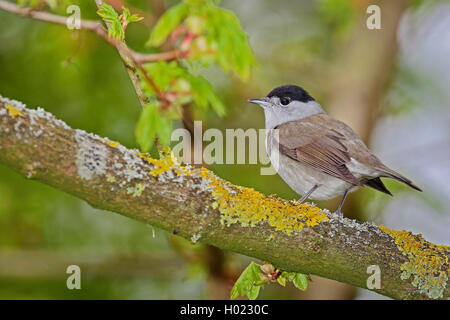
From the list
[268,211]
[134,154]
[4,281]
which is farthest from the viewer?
[4,281]

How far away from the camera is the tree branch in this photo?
2.61 meters

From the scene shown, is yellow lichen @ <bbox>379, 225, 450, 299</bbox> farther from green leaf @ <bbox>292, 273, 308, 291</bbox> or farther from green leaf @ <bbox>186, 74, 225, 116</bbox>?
green leaf @ <bbox>186, 74, 225, 116</bbox>

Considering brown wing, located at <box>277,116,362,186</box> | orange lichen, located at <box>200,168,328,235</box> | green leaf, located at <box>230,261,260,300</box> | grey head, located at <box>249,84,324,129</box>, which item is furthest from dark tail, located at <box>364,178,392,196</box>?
green leaf, located at <box>230,261,260,300</box>

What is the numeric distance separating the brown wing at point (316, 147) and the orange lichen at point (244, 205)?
1.05m

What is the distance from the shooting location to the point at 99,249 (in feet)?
21.5

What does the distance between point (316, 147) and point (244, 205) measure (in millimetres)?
1862

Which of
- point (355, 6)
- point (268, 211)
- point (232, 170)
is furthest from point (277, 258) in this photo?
point (355, 6)

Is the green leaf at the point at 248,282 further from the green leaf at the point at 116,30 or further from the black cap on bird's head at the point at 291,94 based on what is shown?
the black cap on bird's head at the point at 291,94

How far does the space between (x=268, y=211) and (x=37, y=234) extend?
13.8 ft

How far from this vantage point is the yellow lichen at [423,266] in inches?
144

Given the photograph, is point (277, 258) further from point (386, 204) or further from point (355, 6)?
point (355, 6)

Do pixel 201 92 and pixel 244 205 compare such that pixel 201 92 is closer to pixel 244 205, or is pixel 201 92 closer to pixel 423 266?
pixel 244 205

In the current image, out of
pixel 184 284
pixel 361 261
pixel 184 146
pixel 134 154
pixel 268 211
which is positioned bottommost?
pixel 184 284
